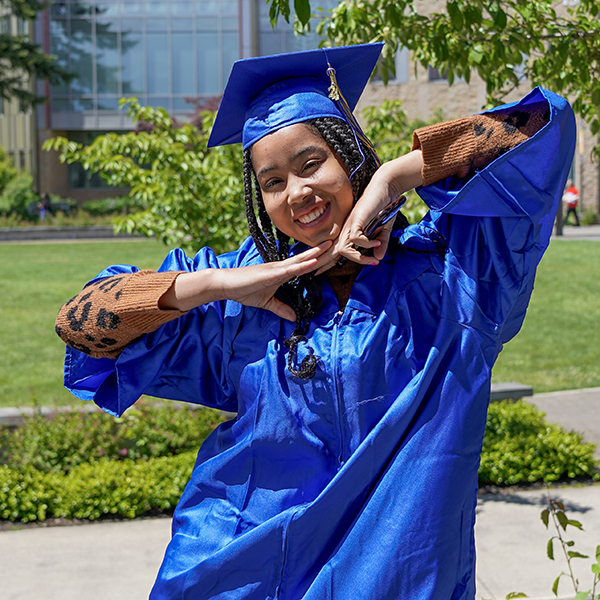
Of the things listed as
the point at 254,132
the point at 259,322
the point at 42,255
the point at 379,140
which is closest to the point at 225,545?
the point at 259,322

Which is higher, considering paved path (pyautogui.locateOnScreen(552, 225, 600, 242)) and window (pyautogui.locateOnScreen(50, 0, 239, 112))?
window (pyautogui.locateOnScreen(50, 0, 239, 112))

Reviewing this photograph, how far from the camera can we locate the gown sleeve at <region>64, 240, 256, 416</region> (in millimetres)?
1907

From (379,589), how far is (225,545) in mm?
371

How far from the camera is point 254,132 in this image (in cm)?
179

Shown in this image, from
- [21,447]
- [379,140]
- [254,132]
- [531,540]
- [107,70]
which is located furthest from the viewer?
[107,70]

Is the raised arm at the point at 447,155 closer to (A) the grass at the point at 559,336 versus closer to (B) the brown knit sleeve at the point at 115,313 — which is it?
(B) the brown knit sleeve at the point at 115,313

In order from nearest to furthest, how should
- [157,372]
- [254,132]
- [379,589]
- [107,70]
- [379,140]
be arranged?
[379,589], [254,132], [157,372], [379,140], [107,70]

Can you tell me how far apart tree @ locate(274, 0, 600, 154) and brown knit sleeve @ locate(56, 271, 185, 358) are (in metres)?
2.02

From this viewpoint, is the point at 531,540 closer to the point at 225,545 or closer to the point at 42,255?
the point at 225,545

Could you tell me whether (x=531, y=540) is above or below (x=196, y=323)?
below

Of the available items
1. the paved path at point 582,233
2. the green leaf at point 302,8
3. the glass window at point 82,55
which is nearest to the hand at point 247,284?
the green leaf at point 302,8

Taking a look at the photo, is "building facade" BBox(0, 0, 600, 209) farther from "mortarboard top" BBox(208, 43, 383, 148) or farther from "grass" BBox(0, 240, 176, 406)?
"mortarboard top" BBox(208, 43, 383, 148)

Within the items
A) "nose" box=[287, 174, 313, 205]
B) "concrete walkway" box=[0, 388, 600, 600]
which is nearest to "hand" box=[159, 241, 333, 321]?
"nose" box=[287, 174, 313, 205]

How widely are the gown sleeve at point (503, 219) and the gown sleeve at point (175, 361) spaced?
54 cm
